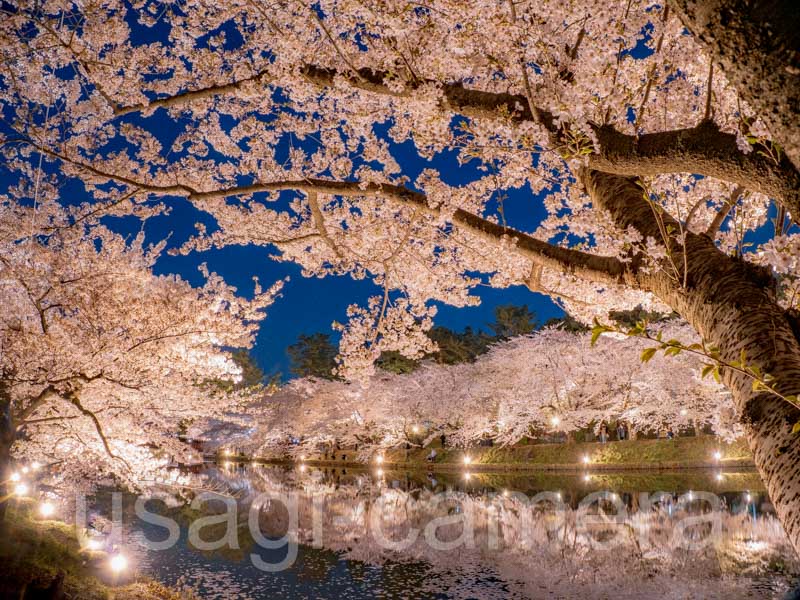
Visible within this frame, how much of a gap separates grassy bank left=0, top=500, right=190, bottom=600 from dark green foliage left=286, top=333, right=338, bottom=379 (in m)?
34.0

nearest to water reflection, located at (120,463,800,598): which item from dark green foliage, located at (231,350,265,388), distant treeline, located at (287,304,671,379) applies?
distant treeline, located at (287,304,671,379)

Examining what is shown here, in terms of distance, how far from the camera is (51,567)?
8078 millimetres

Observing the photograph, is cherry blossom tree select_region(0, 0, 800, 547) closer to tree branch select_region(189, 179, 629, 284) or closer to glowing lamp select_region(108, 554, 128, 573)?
tree branch select_region(189, 179, 629, 284)

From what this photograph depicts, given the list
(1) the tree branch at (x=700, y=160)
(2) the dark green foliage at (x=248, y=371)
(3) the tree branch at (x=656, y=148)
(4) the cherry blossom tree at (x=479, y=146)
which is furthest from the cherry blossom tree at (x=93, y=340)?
(2) the dark green foliage at (x=248, y=371)

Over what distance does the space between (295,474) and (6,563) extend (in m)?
23.3

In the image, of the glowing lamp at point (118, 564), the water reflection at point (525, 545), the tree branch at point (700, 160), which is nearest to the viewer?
the tree branch at point (700, 160)

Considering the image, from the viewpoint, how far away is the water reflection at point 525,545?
925cm

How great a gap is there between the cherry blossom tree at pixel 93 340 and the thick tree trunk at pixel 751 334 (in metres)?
6.72

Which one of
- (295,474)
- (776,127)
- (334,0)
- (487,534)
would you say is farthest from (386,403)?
(776,127)

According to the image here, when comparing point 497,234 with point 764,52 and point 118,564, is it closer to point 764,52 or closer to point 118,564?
point 764,52

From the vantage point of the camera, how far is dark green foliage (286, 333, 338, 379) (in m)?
45.3

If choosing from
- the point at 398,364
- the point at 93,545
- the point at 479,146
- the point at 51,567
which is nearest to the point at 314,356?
the point at 398,364

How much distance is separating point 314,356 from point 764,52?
4721cm

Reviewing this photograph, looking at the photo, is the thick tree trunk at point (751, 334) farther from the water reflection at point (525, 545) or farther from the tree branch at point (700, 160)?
the water reflection at point (525, 545)
